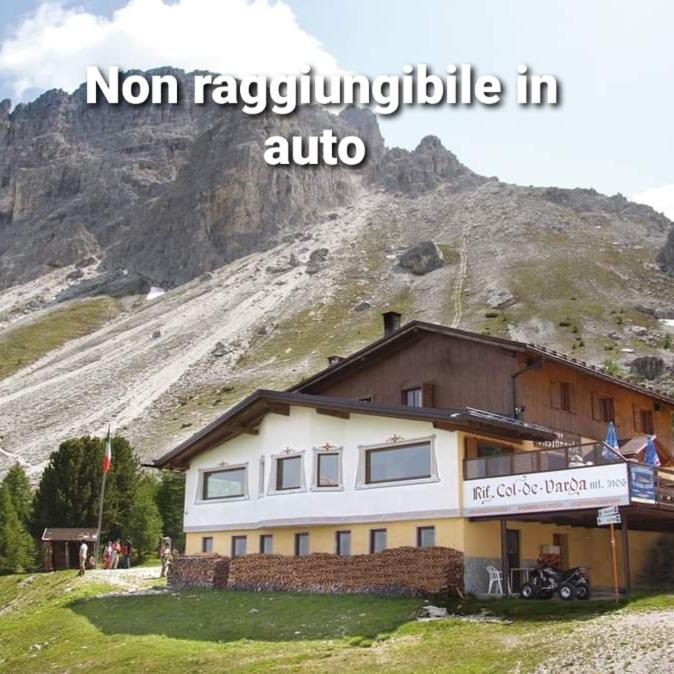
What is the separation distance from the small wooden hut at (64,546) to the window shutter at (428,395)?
2163 cm

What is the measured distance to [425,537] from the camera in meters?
27.2

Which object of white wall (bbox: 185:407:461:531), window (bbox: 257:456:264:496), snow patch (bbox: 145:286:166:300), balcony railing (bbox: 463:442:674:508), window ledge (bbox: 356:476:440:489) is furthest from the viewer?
snow patch (bbox: 145:286:166:300)

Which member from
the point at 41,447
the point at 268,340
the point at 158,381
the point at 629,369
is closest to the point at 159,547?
the point at 41,447

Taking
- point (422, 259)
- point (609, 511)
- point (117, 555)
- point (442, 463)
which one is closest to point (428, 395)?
point (442, 463)

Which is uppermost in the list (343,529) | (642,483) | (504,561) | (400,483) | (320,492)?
(400,483)

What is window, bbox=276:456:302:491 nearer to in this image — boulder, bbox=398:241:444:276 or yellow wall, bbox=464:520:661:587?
yellow wall, bbox=464:520:661:587

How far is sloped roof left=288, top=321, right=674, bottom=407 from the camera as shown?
101ft

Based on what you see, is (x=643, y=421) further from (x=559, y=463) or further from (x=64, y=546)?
(x=64, y=546)

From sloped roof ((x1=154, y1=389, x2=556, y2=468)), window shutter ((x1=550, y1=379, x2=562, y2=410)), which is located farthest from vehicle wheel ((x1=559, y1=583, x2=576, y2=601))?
window shutter ((x1=550, y1=379, x2=562, y2=410))

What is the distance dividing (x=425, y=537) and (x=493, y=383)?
22.6 feet

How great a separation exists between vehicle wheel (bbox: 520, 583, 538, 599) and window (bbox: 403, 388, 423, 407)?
417 inches

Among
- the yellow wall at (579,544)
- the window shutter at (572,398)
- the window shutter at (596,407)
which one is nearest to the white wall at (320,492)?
the yellow wall at (579,544)

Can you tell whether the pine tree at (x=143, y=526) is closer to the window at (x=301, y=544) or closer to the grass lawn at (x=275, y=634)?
the grass lawn at (x=275, y=634)

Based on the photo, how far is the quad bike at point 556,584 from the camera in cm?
2342
